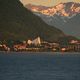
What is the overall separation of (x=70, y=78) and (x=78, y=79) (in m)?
4.13

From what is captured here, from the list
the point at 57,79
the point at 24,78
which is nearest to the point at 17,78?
the point at 24,78

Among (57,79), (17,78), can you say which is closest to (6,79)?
(17,78)

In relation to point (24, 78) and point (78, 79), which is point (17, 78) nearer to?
point (24, 78)

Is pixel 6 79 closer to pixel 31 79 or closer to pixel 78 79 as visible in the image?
pixel 31 79

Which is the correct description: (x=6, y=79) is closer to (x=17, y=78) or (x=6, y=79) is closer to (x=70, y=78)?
(x=17, y=78)

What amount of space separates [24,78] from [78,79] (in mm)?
15136

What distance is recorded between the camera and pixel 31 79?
13750 centimetres

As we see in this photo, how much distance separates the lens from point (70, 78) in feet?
468

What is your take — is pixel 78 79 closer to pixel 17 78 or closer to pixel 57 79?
pixel 57 79

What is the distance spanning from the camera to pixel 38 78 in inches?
5556

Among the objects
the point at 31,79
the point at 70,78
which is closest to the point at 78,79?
the point at 70,78

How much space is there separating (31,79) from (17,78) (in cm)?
453

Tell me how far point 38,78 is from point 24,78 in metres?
3.93

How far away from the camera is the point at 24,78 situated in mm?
141125
